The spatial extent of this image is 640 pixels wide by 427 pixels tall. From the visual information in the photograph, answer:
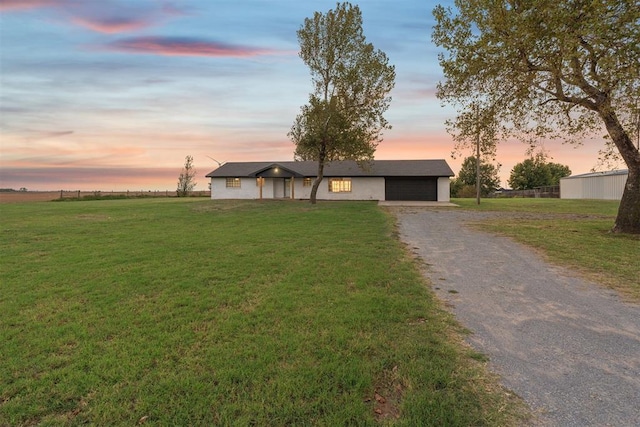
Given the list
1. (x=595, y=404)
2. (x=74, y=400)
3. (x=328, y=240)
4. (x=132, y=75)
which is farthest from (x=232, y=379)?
(x=132, y=75)

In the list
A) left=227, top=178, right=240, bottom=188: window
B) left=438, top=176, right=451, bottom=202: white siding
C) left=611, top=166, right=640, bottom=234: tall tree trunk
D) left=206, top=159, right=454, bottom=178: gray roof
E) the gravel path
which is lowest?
the gravel path

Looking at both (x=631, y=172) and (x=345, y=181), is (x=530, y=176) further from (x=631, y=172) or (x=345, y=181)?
(x=631, y=172)

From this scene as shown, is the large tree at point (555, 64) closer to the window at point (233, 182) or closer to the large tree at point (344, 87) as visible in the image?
the large tree at point (344, 87)

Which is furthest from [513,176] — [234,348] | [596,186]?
[234,348]

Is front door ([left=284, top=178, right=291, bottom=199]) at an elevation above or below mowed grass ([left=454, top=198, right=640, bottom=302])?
above

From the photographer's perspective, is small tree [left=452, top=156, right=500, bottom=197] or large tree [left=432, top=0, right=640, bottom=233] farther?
small tree [left=452, top=156, right=500, bottom=197]

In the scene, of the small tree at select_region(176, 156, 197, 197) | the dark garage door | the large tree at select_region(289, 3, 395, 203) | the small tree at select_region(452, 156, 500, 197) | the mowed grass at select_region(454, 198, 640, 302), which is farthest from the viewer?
the small tree at select_region(452, 156, 500, 197)

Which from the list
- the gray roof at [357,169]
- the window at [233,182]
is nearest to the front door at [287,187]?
the gray roof at [357,169]

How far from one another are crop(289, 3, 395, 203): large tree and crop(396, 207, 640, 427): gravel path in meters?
17.5

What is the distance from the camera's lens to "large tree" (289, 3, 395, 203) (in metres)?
23.4

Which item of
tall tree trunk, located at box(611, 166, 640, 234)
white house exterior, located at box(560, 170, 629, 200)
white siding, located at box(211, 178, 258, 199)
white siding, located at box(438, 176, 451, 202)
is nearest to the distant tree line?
white house exterior, located at box(560, 170, 629, 200)

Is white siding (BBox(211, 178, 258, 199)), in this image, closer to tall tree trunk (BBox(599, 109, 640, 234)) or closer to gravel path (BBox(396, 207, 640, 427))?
tall tree trunk (BBox(599, 109, 640, 234))

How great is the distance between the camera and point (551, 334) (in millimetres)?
3715

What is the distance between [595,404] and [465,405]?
98 cm
